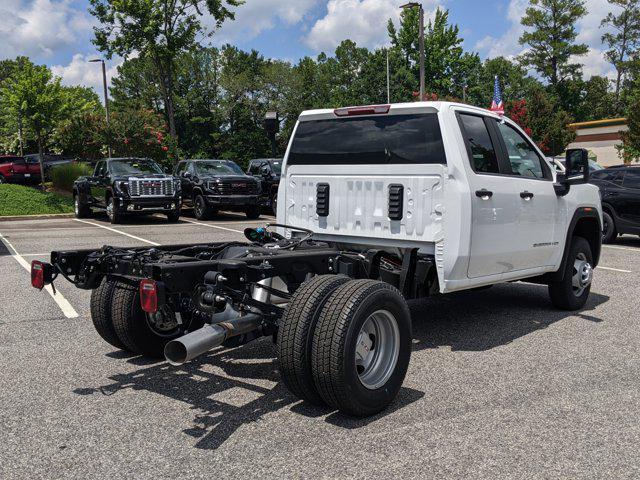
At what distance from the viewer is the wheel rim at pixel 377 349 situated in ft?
14.0

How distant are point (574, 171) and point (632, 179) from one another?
7.86 metres

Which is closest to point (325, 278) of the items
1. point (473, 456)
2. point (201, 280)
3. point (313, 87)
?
point (201, 280)

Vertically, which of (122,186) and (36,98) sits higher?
(36,98)

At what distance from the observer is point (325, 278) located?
4.36 meters

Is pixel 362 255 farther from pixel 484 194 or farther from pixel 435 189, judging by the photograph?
pixel 484 194

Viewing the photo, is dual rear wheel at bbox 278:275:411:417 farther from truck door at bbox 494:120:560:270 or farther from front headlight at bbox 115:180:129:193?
front headlight at bbox 115:180:129:193

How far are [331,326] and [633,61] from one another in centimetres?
7904

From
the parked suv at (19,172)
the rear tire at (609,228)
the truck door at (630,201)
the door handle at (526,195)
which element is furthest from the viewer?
the parked suv at (19,172)

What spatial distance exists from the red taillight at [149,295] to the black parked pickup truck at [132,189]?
15.8 metres

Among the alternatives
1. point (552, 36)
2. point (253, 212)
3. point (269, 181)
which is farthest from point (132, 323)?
point (552, 36)

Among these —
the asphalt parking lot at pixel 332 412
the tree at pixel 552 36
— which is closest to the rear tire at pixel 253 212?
the asphalt parking lot at pixel 332 412

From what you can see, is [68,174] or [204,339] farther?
[68,174]

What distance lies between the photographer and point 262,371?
5.10 meters

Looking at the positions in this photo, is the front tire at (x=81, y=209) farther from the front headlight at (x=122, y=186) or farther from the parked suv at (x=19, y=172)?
the parked suv at (x=19, y=172)
